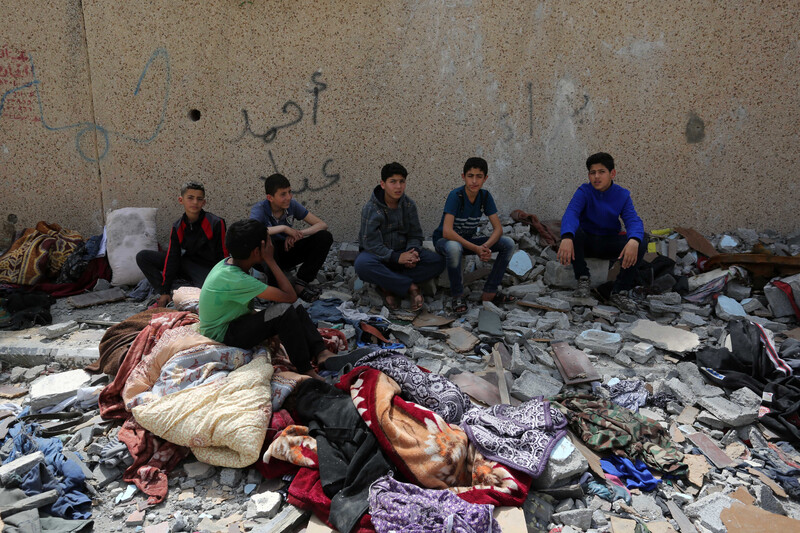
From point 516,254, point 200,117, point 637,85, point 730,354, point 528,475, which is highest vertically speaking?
point 637,85

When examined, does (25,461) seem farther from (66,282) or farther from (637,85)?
(637,85)

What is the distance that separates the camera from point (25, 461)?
2.65 metres

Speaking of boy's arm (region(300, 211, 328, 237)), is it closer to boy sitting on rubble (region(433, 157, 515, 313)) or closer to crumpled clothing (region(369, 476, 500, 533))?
boy sitting on rubble (region(433, 157, 515, 313))

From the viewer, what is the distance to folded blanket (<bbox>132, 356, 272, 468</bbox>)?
2.74 metres

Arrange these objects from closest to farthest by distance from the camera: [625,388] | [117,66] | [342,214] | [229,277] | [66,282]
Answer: [229,277] < [625,388] < [66,282] < [117,66] < [342,214]

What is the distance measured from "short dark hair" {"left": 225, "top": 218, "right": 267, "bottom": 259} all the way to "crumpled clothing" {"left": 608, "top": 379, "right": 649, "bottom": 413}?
2.59m

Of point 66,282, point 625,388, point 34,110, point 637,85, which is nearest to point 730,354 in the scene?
point 625,388

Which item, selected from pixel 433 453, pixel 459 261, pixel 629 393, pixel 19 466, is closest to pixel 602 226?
pixel 459 261

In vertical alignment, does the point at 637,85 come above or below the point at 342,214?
above

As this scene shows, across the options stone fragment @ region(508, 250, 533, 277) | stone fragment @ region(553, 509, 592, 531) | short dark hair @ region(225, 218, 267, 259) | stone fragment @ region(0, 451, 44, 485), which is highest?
short dark hair @ region(225, 218, 267, 259)

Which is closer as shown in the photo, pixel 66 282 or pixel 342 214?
pixel 66 282

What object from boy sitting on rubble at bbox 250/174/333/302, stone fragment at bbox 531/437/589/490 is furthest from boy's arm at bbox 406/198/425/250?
stone fragment at bbox 531/437/589/490

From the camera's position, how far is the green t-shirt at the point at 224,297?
3244mm

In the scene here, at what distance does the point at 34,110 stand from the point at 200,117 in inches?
73.4
